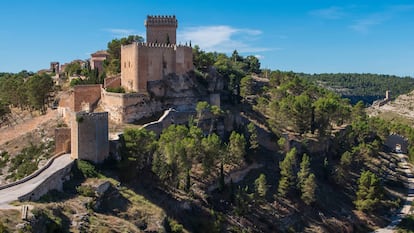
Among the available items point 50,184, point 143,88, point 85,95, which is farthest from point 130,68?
point 50,184

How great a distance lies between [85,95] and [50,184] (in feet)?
67.3

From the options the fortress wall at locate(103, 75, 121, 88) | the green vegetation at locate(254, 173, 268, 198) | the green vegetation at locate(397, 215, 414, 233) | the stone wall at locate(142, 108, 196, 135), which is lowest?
the green vegetation at locate(397, 215, 414, 233)

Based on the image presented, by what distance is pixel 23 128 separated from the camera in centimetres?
4872

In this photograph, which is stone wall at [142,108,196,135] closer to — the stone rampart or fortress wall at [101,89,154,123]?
fortress wall at [101,89,154,123]

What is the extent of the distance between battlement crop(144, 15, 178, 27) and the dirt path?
14.2 meters

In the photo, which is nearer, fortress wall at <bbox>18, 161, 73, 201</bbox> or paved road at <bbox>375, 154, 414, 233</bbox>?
fortress wall at <bbox>18, 161, 73, 201</bbox>

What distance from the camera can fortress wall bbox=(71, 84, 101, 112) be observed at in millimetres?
48312

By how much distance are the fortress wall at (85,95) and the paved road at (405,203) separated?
30315 mm

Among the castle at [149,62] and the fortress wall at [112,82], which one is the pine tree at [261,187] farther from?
the fortress wall at [112,82]

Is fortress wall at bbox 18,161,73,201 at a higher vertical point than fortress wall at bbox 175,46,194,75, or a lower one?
lower

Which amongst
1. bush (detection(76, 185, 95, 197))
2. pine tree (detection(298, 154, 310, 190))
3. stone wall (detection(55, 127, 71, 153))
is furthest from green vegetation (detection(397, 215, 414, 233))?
stone wall (detection(55, 127, 71, 153))

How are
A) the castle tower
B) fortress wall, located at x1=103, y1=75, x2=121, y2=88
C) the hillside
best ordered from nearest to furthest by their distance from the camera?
fortress wall, located at x1=103, y1=75, x2=121, y2=88, the castle tower, the hillside

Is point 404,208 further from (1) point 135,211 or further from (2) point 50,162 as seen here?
(2) point 50,162

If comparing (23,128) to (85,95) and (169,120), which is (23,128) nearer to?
(85,95)
